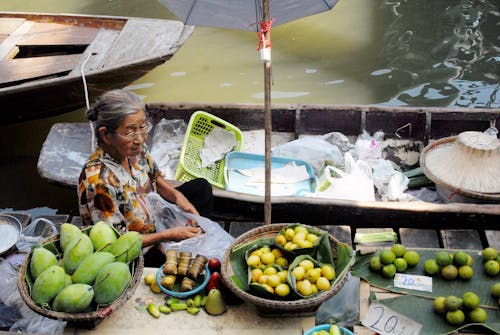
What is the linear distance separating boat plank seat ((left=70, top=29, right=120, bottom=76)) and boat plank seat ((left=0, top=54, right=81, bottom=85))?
11 centimetres

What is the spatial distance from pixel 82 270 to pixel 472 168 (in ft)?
9.12

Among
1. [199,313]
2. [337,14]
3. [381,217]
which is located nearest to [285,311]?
[199,313]

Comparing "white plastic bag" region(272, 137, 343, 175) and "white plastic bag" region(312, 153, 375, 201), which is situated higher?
"white plastic bag" region(272, 137, 343, 175)

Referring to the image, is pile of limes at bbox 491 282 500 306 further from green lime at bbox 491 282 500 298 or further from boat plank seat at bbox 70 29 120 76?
boat plank seat at bbox 70 29 120 76

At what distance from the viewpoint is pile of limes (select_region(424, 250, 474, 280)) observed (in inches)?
95.8

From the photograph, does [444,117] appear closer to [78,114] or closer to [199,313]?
[199,313]

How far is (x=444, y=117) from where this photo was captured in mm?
4297

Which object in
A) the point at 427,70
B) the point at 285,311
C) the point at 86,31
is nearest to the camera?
the point at 285,311

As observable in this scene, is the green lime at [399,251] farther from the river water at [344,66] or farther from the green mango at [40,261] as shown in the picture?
the river water at [344,66]

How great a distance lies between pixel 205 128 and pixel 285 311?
2.62 m

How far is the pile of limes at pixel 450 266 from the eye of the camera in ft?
7.98

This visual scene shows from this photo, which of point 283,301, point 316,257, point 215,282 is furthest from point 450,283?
point 215,282

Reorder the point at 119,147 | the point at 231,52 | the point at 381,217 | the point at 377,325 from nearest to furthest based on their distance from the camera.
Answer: the point at 377,325
the point at 119,147
the point at 381,217
the point at 231,52

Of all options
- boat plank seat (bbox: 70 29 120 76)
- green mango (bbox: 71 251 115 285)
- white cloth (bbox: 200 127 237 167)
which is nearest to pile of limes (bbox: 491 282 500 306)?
green mango (bbox: 71 251 115 285)
